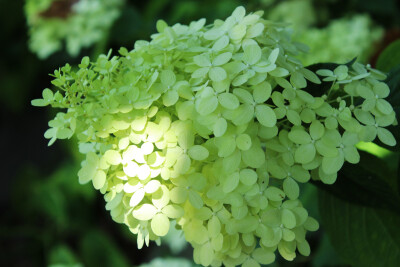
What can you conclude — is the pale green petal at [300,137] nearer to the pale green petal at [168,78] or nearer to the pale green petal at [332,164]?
the pale green petal at [332,164]

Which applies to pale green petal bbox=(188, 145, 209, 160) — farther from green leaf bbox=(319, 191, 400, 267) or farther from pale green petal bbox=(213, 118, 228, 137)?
green leaf bbox=(319, 191, 400, 267)

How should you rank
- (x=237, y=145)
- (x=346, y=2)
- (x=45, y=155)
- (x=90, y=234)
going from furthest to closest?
(x=45, y=155) → (x=346, y=2) → (x=90, y=234) → (x=237, y=145)

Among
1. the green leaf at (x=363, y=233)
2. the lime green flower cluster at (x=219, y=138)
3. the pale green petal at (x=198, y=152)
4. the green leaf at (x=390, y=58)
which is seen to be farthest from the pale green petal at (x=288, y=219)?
the green leaf at (x=390, y=58)

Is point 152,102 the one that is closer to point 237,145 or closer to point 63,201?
point 237,145

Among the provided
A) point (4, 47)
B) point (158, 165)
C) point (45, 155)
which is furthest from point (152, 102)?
point (45, 155)

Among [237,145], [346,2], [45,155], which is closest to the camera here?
[237,145]

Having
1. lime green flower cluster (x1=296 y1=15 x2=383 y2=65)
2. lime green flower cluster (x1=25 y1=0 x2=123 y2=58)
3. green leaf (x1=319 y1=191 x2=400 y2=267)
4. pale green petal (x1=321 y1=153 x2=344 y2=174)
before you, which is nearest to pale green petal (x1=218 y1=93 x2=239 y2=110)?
pale green petal (x1=321 y1=153 x2=344 y2=174)
